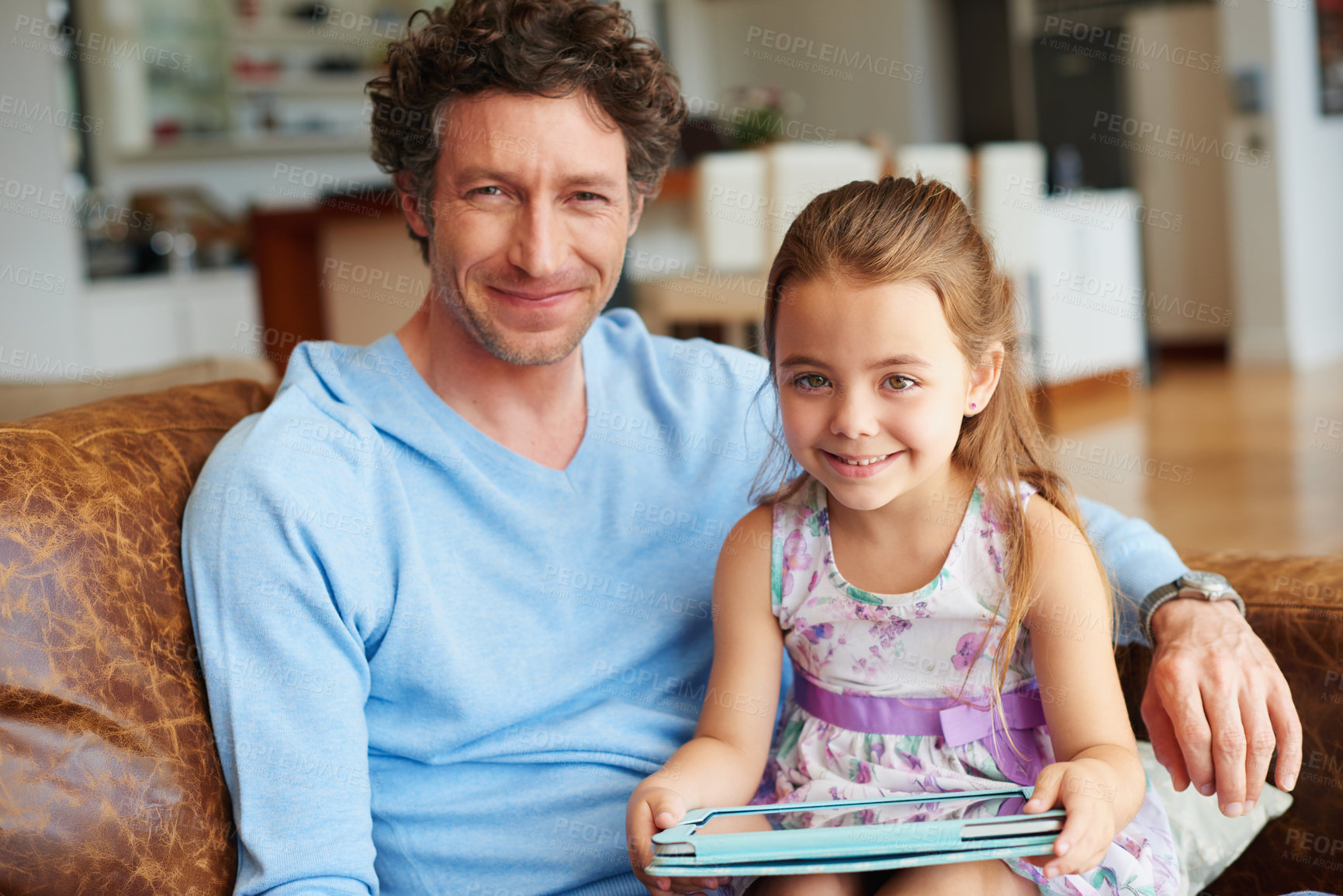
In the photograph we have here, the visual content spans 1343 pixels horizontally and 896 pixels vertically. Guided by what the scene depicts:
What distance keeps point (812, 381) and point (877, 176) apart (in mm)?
4429

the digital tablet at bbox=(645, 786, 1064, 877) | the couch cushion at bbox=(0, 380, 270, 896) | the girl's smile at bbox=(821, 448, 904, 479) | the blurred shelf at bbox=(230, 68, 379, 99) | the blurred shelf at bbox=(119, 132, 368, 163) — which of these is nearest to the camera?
the digital tablet at bbox=(645, 786, 1064, 877)

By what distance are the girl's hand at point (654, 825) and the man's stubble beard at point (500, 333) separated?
0.50m

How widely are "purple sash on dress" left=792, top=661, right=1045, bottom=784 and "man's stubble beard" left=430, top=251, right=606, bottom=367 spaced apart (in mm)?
464

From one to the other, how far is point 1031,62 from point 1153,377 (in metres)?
2.67

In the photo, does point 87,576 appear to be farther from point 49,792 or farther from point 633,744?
point 633,744

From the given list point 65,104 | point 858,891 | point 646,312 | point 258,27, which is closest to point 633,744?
point 858,891

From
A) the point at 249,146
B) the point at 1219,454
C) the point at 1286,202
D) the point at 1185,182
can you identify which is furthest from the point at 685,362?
the point at 1185,182

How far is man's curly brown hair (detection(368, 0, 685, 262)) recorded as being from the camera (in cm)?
124

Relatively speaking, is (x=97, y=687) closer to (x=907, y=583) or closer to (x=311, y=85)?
(x=907, y=583)

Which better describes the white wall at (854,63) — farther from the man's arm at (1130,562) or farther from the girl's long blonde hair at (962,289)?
the girl's long blonde hair at (962,289)

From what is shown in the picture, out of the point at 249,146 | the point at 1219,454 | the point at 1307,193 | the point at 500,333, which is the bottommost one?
the point at 1219,454

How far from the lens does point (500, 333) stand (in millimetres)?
1269

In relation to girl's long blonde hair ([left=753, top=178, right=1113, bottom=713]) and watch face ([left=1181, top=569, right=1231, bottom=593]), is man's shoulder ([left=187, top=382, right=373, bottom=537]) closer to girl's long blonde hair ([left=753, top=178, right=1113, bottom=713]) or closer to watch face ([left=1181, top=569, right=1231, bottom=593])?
girl's long blonde hair ([left=753, top=178, right=1113, bottom=713])

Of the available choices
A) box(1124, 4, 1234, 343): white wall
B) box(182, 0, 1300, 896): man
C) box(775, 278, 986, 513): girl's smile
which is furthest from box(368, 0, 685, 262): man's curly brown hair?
box(1124, 4, 1234, 343): white wall
